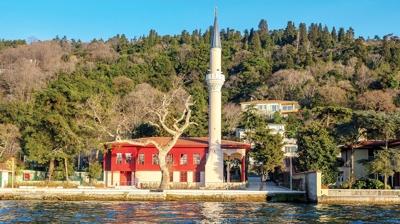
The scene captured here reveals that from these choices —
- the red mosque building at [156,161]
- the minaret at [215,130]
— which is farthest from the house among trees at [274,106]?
the minaret at [215,130]

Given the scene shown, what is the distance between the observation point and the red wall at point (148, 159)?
60250 mm

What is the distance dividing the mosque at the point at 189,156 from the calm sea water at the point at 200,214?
62.2ft

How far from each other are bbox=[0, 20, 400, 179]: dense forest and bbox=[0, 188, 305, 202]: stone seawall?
381 inches

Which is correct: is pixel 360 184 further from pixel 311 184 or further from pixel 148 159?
pixel 148 159

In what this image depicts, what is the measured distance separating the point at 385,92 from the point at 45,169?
55.4 metres

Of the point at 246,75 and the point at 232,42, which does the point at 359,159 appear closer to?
the point at 246,75

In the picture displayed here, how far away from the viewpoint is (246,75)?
11981cm

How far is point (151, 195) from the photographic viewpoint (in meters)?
46.7

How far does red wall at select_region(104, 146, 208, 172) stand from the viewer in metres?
60.2

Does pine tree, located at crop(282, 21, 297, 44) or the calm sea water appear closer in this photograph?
the calm sea water

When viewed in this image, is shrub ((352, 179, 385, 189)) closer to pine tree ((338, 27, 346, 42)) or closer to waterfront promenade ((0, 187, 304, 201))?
waterfront promenade ((0, 187, 304, 201))

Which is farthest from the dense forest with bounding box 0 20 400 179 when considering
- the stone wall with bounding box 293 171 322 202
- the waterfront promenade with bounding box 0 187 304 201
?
the waterfront promenade with bounding box 0 187 304 201

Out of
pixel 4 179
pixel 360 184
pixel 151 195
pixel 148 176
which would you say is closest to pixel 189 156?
pixel 148 176

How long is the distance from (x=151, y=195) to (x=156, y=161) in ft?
45.9
